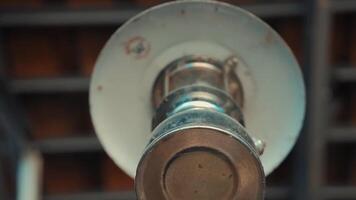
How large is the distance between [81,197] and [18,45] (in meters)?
0.46

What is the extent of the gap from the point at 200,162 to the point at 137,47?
0.18m

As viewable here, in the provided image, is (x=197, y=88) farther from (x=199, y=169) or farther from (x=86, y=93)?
(x=86, y=93)

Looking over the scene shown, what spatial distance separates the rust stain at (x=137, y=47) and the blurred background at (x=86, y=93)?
0.77 meters

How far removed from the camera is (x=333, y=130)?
1.63 metres

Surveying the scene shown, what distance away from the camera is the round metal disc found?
728 mm

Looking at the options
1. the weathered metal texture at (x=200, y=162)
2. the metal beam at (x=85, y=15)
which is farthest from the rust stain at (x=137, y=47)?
the metal beam at (x=85, y=15)

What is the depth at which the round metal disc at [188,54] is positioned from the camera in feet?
2.39

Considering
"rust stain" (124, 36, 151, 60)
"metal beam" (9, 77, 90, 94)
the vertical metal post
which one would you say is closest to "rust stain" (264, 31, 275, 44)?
"rust stain" (124, 36, 151, 60)

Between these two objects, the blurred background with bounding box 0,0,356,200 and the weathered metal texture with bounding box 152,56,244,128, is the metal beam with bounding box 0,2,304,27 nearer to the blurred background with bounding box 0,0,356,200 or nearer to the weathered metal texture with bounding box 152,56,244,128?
the blurred background with bounding box 0,0,356,200

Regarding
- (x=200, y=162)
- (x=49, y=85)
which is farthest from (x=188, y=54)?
(x=49, y=85)

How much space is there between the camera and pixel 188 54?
75 centimetres

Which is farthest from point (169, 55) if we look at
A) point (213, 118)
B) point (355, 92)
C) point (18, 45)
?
point (355, 92)

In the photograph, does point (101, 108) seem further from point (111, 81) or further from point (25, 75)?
point (25, 75)

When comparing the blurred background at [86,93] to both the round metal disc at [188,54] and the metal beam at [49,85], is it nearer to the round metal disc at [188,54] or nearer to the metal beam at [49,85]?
the metal beam at [49,85]
